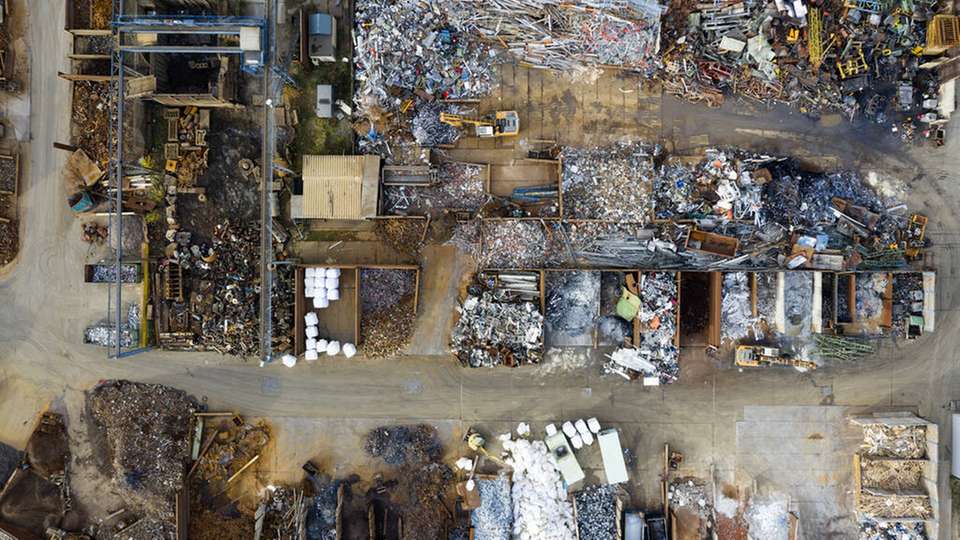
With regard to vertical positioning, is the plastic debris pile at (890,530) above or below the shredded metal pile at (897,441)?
below

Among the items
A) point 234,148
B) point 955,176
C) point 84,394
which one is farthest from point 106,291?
point 955,176

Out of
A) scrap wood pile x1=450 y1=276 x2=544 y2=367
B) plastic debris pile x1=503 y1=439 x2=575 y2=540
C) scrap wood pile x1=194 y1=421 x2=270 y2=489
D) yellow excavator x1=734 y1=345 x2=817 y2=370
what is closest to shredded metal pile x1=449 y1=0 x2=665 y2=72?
scrap wood pile x1=450 y1=276 x2=544 y2=367

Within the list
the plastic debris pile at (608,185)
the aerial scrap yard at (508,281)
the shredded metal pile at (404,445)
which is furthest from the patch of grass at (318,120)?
the shredded metal pile at (404,445)

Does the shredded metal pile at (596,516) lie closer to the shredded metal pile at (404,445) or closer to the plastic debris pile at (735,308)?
the shredded metal pile at (404,445)

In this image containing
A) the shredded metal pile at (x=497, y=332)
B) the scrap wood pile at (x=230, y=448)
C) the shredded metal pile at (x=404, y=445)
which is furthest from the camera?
the scrap wood pile at (x=230, y=448)

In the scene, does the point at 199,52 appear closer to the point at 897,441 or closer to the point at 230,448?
the point at 230,448
